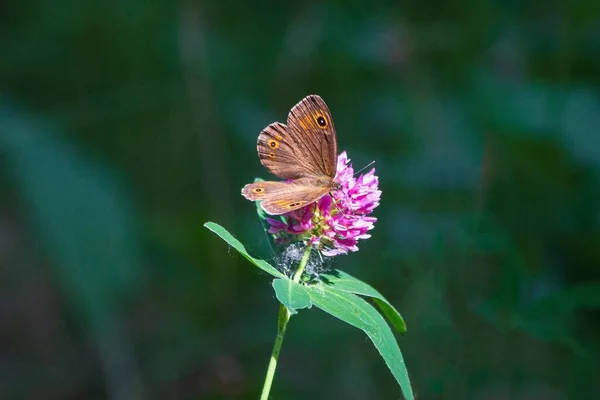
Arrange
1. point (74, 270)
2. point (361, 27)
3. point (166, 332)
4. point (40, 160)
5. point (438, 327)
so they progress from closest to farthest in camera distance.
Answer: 1. point (438, 327)
2. point (74, 270)
3. point (40, 160)
4. point (166, 332)
5. point (361, 27)

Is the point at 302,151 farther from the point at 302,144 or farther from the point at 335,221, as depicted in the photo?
the point at 335,221

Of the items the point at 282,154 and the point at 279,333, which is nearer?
the point at 279,333

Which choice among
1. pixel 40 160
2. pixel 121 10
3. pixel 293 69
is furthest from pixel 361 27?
pixel 40 160

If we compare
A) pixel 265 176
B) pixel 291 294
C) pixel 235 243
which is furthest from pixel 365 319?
pixel 265 176

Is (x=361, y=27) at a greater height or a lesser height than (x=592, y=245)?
greater

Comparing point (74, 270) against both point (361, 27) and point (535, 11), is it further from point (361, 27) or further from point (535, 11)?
point (535, 11)

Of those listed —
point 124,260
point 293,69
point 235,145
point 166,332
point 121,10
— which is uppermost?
point 121,10

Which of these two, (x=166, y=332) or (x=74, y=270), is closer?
(x=74, y=270)
